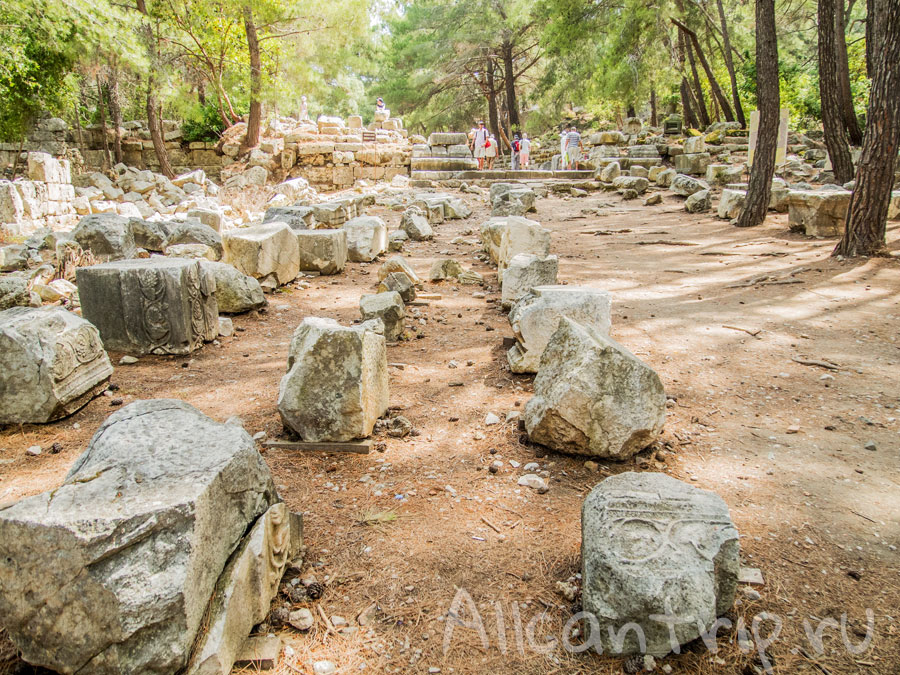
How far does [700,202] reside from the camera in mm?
11602

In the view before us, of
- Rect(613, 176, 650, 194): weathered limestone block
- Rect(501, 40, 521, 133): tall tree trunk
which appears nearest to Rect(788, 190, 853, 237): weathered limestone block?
Rect(613, 176, 650, 194): weathered limestone block

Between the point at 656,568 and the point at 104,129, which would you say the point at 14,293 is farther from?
the point at 104,129

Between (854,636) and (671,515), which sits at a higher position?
(671,515)

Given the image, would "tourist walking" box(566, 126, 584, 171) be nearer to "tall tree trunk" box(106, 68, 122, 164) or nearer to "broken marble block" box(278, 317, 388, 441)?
"tall tree trunk" box(106, 68, 122, 164)

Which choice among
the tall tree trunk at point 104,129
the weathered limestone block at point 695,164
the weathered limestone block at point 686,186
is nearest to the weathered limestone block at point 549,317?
the weathered limestone block at point 686,186

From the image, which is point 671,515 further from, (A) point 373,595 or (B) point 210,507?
(B) point 210,507

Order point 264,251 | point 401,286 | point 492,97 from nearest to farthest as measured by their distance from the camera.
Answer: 1. point 401,286
2. point 264,251
3. point 492,97

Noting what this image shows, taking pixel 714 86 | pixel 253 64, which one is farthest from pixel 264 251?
pixel 714 86

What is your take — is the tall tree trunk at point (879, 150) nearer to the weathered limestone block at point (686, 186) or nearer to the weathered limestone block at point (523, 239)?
the weathered limestone block at point (523, 239)

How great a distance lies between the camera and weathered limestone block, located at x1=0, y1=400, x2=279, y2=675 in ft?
4.96

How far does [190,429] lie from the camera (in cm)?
203

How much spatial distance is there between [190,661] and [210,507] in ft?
1.32

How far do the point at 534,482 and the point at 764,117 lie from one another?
9.25 metres

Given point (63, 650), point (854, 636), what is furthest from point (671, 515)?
point (63, 650)
